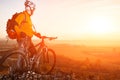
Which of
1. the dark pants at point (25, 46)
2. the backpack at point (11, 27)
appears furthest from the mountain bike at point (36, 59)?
the backpack at point (11, 27)

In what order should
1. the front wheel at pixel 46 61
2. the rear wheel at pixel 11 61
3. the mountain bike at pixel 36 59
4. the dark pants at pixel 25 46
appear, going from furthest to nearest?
1. the front wheel at pixel 46 61
2. the dark pants at pixel 25 46
3. the mountain bike at pixel 36 59
4. the rear wheel at pixel 11 61

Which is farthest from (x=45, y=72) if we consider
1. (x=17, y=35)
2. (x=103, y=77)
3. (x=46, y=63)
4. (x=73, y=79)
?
(x=103, y=77)

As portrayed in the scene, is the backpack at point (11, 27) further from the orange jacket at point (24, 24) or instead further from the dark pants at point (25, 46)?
the dark pants at point (25, 46)

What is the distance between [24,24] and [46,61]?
2276mm

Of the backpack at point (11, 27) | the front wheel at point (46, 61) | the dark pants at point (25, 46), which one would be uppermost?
the backpack at point (11, 27)

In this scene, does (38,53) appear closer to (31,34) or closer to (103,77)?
(31,34)

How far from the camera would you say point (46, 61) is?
1480 centimetres

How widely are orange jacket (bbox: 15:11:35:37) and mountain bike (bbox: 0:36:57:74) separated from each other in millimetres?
702

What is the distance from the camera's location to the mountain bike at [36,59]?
13.1 metres

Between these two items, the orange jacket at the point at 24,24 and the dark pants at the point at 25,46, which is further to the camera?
the dark pants at the point at 25,46

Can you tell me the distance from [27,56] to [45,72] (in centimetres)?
145

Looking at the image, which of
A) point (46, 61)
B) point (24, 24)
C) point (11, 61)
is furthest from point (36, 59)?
point (24, 24)

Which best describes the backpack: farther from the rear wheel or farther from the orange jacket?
the rear wheel

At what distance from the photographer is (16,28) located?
13.0 meters
